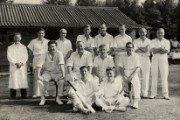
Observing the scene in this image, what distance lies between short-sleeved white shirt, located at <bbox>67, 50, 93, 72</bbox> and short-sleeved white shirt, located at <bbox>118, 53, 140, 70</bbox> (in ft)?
2.56

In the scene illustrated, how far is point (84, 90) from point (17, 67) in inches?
103

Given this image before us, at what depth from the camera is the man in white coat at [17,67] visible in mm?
8672

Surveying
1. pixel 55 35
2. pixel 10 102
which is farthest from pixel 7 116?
pixel 55 35

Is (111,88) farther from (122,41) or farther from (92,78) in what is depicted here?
(122,41)

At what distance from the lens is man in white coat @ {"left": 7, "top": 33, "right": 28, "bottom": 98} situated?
28.5 feet

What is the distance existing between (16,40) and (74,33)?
34.9ft

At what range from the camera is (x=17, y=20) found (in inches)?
729

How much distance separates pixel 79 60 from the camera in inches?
310

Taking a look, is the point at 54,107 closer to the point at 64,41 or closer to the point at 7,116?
the point at 7,116

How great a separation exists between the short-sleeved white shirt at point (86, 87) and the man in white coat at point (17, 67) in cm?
229

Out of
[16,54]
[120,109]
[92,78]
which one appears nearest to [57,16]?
[16,54]

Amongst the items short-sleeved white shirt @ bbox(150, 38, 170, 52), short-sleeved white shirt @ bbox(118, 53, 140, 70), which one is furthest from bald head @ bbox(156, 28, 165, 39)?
short-sleeved white shirt @ bbox(118, 53, 140, 70)

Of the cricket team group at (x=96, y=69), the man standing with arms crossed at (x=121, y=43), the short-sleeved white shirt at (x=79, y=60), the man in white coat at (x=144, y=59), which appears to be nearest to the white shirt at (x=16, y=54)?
the cricket team group at (x=96, y=69)

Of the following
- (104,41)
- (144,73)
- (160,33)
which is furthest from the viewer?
(104,41)
